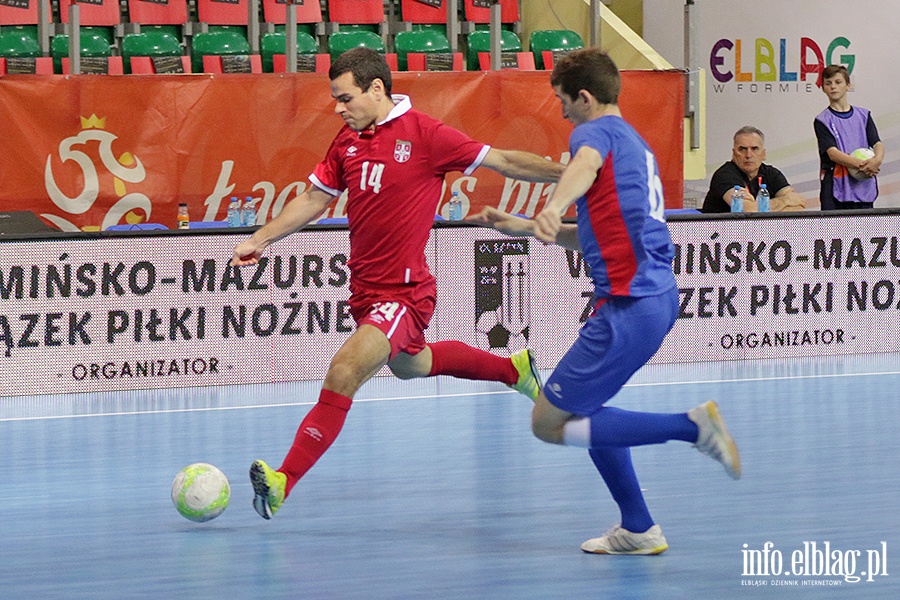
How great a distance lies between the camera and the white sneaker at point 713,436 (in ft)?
17.1

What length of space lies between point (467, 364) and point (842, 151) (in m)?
5.48

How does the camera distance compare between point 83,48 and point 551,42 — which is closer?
point 83,48

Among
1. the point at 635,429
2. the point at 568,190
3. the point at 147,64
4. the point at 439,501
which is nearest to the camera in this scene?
the point at 568,190

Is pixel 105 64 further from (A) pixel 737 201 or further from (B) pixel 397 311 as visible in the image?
(B) pixel 397 311

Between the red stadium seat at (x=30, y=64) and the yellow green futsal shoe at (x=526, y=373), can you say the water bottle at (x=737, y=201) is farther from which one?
the red stadium seat at (x=30, y=64)

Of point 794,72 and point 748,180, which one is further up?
point 794,72

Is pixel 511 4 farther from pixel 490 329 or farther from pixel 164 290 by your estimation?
pixel 164 290

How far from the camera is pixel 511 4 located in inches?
579

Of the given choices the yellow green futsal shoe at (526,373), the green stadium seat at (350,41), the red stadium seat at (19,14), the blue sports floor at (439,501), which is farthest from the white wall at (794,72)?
the yellow green futsal shoe at (526,373)

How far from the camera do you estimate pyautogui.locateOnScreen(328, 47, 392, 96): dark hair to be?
20.4 feet

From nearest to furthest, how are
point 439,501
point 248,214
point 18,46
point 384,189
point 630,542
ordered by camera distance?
point 630,542, point 384,189, point 439,501, point 248,214, point 18,46

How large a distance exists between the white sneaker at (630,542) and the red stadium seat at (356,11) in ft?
30.6

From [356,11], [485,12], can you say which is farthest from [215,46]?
[485,12]

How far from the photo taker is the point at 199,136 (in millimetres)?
11125
